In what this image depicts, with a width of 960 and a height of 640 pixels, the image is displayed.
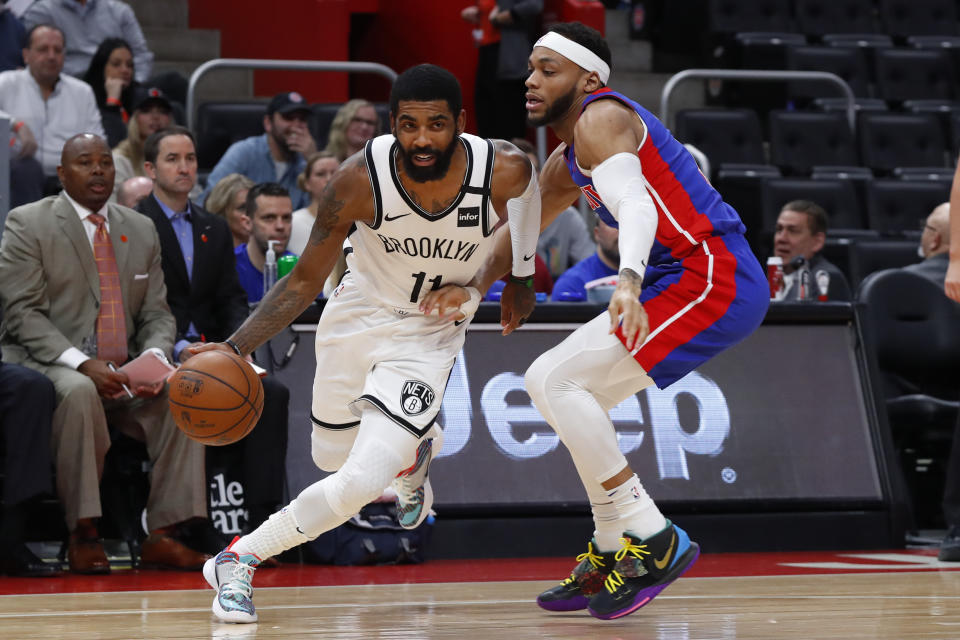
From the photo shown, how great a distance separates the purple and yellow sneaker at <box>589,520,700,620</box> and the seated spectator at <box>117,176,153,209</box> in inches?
170

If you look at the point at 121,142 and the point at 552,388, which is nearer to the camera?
the point at 552,388

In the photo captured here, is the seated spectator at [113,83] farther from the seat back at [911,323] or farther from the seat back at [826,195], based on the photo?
the seat back at [911,323]

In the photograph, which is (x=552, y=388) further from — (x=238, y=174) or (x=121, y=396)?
(x=238, y=174)

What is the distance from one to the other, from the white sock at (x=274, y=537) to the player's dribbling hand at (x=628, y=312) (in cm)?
126

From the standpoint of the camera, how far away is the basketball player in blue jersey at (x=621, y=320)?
4617 mm

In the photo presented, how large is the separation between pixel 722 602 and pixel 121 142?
5.55 meters

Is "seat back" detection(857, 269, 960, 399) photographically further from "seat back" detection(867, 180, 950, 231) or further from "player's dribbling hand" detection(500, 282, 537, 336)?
"player's dribbling hand" detection(500, 282, 537, 336)

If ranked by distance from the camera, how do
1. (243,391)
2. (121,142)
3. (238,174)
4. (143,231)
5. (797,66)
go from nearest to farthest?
(243,391) < (143,231) < (238,174) < (121,142) < (797,66)

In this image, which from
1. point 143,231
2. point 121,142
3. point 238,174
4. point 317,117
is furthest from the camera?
→ point 317,117

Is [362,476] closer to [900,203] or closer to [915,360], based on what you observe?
[915,360]

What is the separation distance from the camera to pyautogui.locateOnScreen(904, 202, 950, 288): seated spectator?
8203 millimetres

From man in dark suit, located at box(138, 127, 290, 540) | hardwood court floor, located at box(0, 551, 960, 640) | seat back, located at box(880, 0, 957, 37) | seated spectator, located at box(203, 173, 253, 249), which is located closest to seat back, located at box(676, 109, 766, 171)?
seat back, located at box(880, 0, 957, 37)

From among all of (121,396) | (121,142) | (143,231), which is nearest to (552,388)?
(121,396)

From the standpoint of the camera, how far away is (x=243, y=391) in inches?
182
